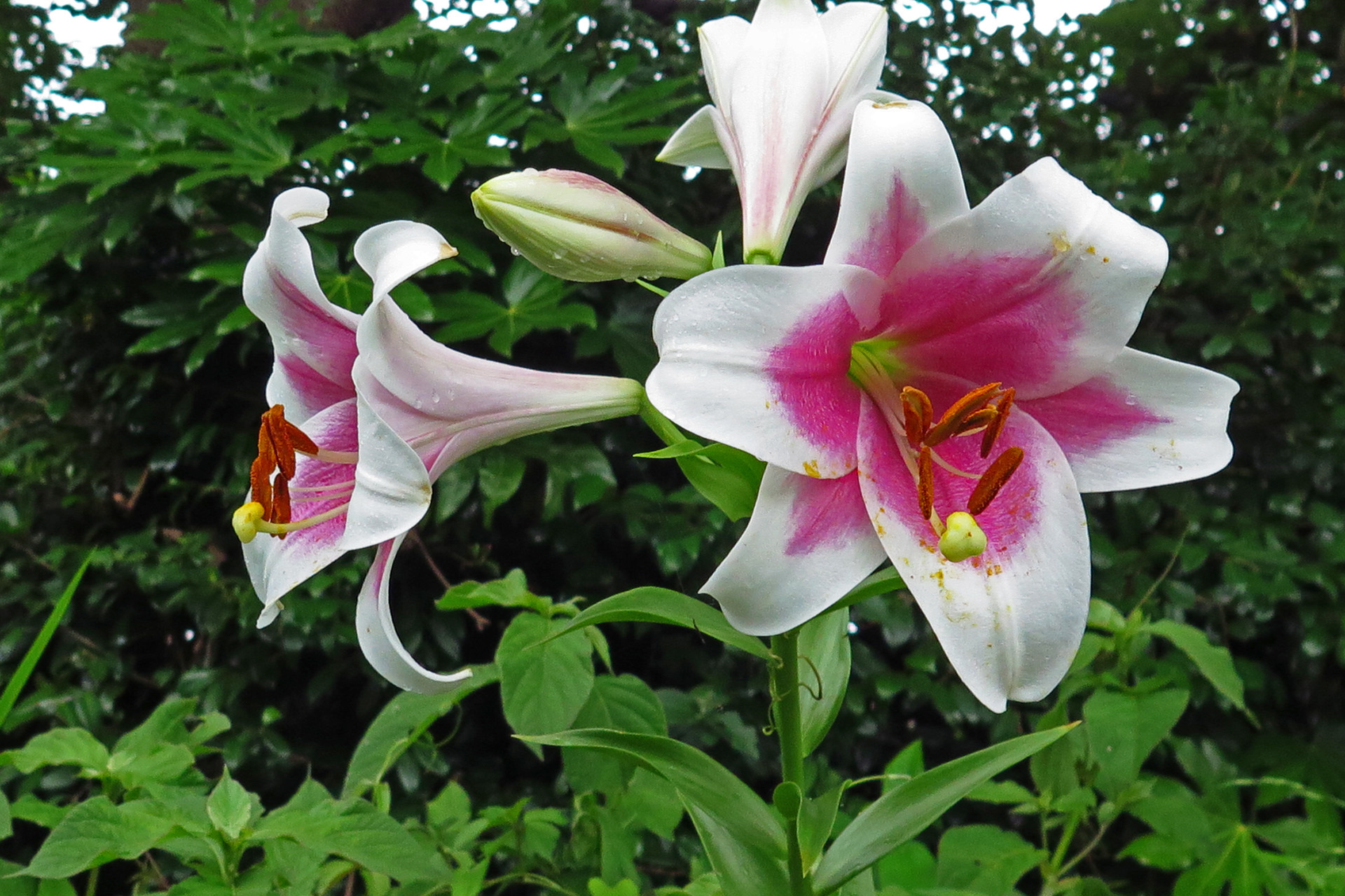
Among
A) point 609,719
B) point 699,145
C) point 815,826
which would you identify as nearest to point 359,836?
point 609,719

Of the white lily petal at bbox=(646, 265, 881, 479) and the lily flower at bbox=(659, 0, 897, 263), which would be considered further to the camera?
the lily flower at bbox=(659, 0, 897, 263)

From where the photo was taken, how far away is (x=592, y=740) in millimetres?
576

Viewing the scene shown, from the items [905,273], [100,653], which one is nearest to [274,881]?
[905,273]

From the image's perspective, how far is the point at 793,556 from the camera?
1.58ft

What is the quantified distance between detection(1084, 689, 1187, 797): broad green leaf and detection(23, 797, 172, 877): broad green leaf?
722 mm

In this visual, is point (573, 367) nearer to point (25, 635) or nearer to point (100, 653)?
point (100, 653)

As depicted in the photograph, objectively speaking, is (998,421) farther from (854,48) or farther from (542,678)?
(542,678)

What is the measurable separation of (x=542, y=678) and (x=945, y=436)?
1.23 ft

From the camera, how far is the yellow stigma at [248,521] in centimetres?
52

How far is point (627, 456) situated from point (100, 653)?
37.7 inches

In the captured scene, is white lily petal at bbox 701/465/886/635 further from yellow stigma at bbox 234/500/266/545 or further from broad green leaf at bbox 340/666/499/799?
broad green leaf at bbox 340/666/499/799

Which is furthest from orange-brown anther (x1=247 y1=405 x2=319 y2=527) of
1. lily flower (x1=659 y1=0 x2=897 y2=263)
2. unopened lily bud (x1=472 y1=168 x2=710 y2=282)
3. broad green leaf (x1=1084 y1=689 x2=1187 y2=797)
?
broad green leaf (x1=1084 y1=689 x2=1187 y2=797)

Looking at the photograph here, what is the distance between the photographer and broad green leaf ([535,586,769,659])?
577 millimetres

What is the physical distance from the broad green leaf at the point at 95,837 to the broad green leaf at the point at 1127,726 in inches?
28.4
